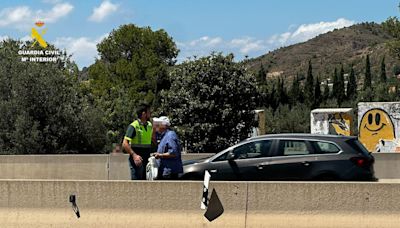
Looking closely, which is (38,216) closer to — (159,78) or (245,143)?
(245,143)

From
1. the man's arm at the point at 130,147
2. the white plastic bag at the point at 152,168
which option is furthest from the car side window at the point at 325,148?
the man's arm at the point at 130,147

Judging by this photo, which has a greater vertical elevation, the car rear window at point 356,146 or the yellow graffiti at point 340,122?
the yellow graffiti at point 340,122

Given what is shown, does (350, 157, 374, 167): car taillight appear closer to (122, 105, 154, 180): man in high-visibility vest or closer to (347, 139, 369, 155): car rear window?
(347, 139, 369, 155): car rear window

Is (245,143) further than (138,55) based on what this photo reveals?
No

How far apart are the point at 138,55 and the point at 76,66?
44.8 feet

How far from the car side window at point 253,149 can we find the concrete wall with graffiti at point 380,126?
19.1 metres

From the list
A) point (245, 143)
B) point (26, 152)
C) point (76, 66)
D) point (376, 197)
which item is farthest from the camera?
point (76, 66)

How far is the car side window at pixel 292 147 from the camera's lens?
1191 centimetres

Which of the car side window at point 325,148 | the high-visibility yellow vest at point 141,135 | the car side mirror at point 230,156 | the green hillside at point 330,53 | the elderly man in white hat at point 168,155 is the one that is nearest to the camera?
the elderly man in white hat at point 168,155

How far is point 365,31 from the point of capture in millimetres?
136750

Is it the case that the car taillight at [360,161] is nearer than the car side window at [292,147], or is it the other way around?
the car taillight at [360,161]

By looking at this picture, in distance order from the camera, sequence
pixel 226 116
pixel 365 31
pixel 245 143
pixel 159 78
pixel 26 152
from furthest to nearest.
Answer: pixel 365 31 → pixel 159 78 → pixel 226 116 → pixel 26 152 → pixel 245 143

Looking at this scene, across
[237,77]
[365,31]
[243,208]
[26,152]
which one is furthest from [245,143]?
[365,31]

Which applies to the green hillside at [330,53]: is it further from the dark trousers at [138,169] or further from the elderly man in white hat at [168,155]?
the elderly man in white hat at [168,155]
